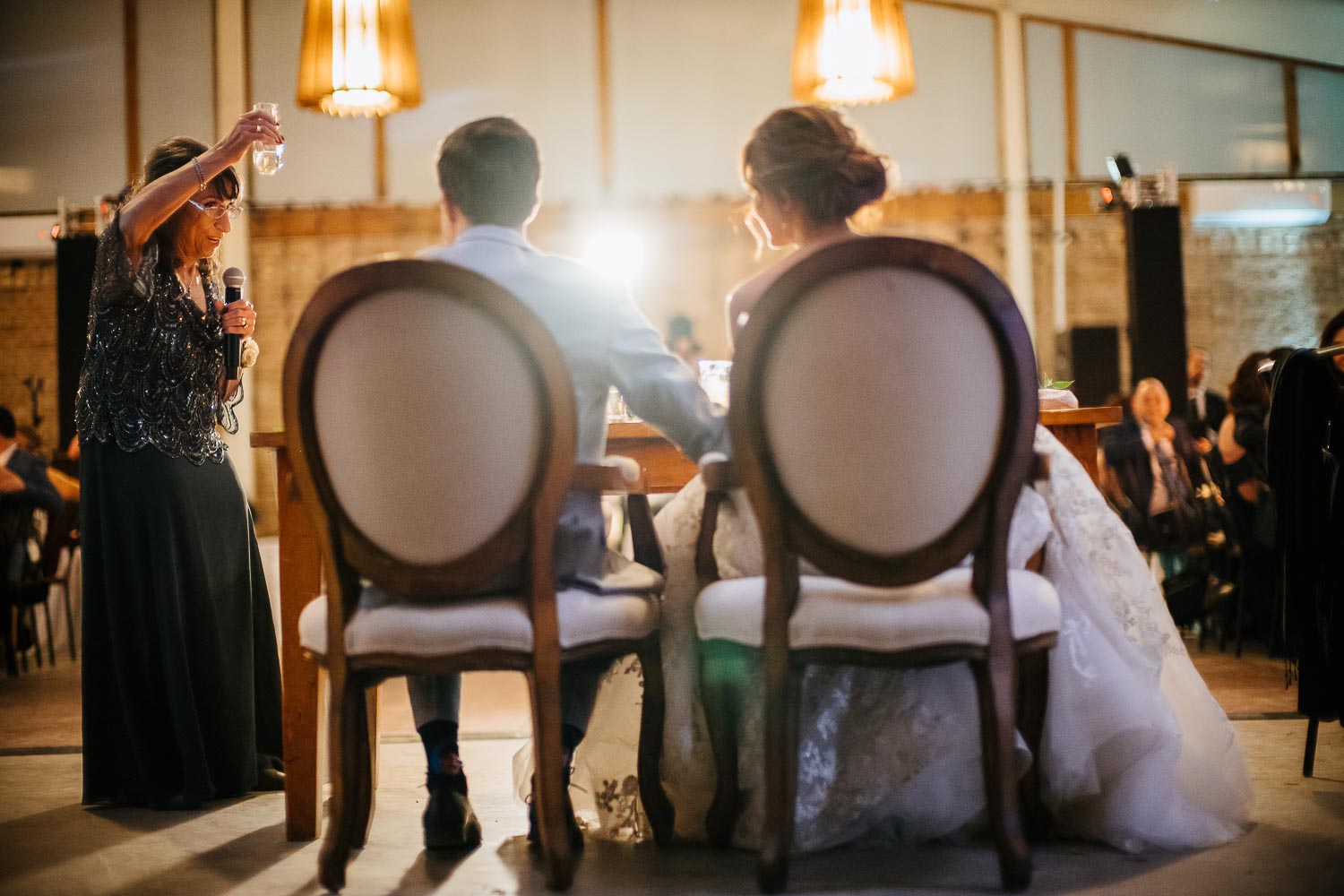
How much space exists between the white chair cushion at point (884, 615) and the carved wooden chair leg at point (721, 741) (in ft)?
0.91

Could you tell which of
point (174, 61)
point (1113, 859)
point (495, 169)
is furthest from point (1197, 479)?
point (174, 61)

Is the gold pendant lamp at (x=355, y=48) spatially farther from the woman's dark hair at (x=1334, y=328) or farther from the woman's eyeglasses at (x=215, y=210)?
the woman's dark hair at (x=1334, y=328)

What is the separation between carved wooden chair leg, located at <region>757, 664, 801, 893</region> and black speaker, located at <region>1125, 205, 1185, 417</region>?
239 inches

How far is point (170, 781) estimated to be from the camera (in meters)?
2.85

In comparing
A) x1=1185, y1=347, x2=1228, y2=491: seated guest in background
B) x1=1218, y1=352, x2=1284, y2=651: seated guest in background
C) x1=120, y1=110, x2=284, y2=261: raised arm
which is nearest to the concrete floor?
x1=120, y1=110, x2=284, y2=261: raised arm

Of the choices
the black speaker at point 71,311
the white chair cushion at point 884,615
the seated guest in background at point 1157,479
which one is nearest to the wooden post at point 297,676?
the white chair cushion at point 884,615

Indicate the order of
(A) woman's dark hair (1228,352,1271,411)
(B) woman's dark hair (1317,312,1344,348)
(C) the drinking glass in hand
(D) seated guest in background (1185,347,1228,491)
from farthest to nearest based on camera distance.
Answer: (D) seated guest in background (1185,347,1228,491) < (A) woman's dark hair (1228,352,1271,411) < (B) woman's dark hair (1317,312,1344,348) < (C) the drinking glass in hand

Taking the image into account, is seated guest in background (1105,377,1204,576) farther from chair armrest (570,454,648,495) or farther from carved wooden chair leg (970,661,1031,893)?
chair armrest (570,454,648,495)

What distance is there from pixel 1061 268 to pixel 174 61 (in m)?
8.43

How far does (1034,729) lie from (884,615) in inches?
23.6

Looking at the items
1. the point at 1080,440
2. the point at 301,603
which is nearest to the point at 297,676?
the point at 301,603

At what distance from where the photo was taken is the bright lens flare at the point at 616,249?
36.9 feet

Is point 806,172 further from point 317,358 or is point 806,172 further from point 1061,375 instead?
point 1061,375

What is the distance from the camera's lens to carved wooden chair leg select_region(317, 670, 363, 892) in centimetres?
200
